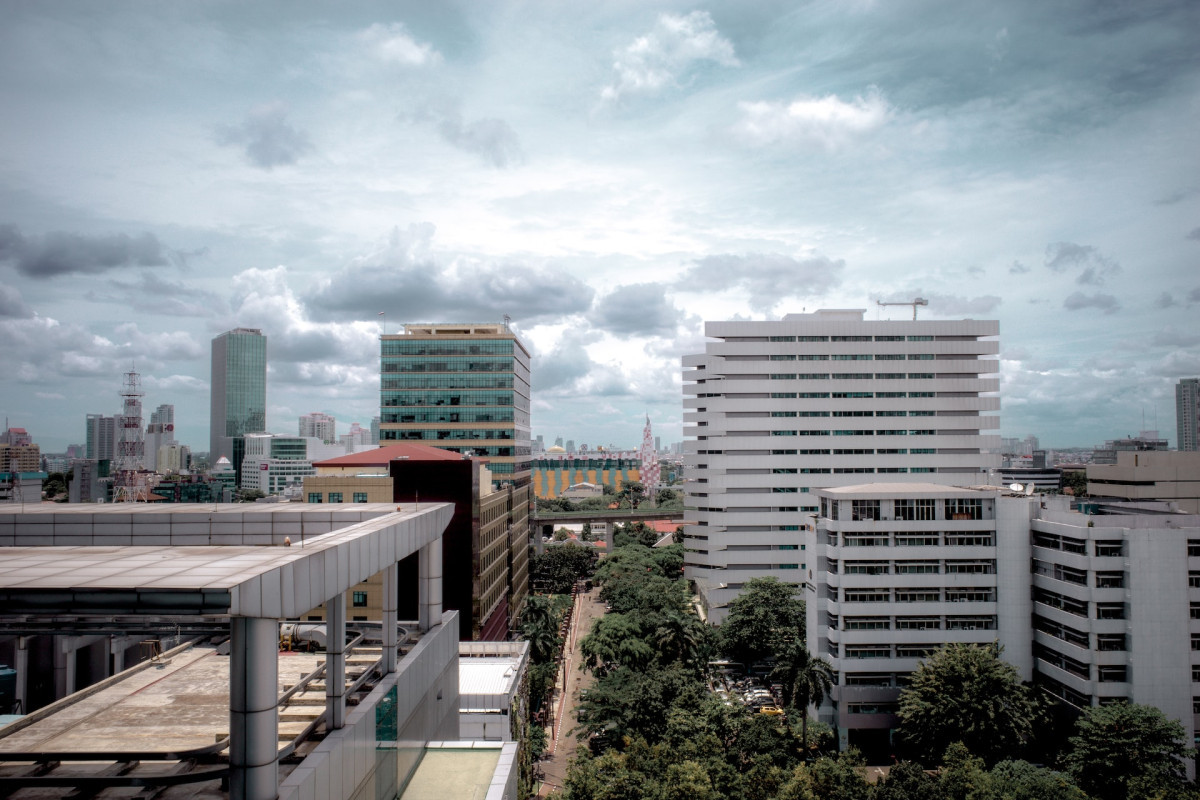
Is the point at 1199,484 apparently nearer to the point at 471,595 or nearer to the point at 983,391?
the point at 983,391

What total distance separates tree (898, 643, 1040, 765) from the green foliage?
70.3 metres

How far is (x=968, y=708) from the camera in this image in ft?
157

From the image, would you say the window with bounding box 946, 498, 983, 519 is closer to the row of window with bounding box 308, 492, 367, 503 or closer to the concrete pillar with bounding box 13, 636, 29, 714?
the row of window with bounding box 308, 492, 367, 503

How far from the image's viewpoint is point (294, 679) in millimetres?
21938

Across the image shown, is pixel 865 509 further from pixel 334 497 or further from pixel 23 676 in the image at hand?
pixel 23 676

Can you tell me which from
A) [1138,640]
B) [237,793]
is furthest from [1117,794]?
[237,793]

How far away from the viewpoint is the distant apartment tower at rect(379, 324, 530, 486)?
100500 mm

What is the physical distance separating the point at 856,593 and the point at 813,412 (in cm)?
3744

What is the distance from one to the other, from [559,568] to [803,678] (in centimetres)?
7450

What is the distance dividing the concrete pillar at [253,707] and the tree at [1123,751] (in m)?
47.3

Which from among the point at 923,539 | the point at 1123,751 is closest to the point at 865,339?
the point at 923,539

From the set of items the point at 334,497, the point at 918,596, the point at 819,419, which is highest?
the point at 819,419

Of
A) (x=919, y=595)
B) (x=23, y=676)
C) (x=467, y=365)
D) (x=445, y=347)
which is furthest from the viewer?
(x=445, y=347)

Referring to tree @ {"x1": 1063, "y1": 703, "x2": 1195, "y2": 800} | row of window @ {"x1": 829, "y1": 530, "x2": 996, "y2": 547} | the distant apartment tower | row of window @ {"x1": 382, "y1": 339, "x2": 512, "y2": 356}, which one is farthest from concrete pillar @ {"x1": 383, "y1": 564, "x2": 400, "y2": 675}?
row of window @ {"x1": 382, "y1": 339, "x2": 512, "y2": 356}
